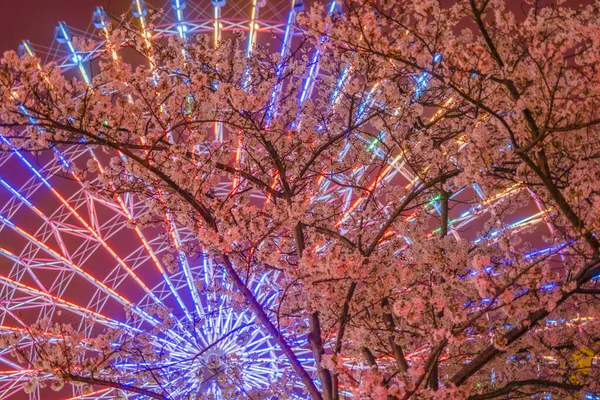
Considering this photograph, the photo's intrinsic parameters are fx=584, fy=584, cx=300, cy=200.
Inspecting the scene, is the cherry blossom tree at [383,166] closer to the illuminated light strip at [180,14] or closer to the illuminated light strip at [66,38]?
the illuminated light strip at [180,14]

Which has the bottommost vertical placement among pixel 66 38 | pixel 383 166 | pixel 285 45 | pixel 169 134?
pixel 383 166

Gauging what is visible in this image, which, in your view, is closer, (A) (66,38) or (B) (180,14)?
(A) (66,38)

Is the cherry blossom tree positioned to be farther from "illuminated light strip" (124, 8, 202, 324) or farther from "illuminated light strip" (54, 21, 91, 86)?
"illuminated light strip" (54, 21, 91, 86)

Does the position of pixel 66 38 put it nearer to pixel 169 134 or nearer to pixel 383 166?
pixel 169 134

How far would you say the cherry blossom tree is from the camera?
4750 mm

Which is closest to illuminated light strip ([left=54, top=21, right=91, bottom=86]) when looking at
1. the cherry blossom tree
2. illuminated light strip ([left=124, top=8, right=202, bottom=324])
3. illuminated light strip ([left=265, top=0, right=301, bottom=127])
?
illuminated light strip ([left=124, top=8, right=202, bottom=324])

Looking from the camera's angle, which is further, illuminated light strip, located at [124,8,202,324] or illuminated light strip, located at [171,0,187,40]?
illuminated light strip, located at [171,0,187,40]

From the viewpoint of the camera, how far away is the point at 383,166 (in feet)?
21.6

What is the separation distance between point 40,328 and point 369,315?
4.08m

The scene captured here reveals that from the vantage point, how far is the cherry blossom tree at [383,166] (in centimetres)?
475

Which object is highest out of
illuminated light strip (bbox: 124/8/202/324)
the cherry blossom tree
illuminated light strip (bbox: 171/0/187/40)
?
illuminated light strip (bbox: 171/0/187/40)

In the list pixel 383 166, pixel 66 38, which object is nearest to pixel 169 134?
pixel 66 38

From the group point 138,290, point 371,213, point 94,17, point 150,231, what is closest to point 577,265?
point 371,213

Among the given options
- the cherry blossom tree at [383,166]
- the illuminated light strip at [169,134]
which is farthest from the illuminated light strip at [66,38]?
the cherry blossom tree at [383,166]
